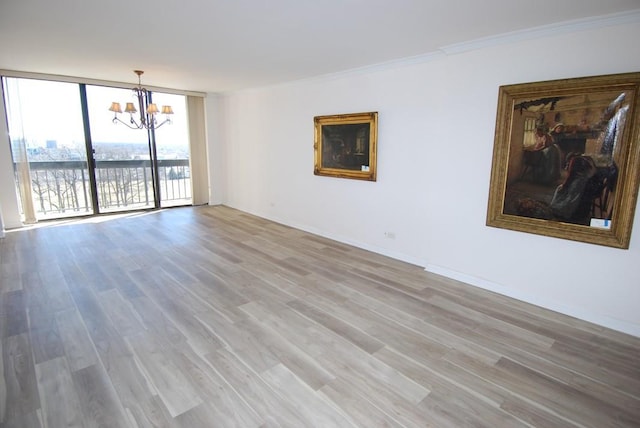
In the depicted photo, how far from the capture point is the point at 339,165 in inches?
195

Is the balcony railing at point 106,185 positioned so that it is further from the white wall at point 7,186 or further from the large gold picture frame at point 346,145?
the large gold picture frame at point 346,145

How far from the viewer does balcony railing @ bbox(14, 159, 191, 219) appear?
597cm

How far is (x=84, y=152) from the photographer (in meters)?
6.17

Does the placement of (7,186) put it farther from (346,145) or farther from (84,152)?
(346,145)

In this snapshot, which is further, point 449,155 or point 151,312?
point 449,155

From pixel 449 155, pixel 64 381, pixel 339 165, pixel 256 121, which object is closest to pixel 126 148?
pixel 256 121

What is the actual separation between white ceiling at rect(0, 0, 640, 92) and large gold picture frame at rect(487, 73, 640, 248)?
23.8 inches

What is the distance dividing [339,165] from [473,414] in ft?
12.1

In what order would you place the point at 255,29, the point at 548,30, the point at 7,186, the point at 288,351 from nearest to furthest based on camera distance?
the point at 288,351 → the point at 548,30 → the point at 255,29 → the point at 7,186

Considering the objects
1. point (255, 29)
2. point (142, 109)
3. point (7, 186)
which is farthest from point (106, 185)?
point (255, 29)

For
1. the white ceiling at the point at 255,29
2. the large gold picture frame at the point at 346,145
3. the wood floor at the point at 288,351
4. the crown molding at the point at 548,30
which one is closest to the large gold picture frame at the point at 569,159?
the crown molding at the point at 548,30

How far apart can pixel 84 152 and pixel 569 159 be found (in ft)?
24.8

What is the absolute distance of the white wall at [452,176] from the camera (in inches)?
107

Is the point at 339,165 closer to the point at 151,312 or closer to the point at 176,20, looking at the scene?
the point at 176,20
